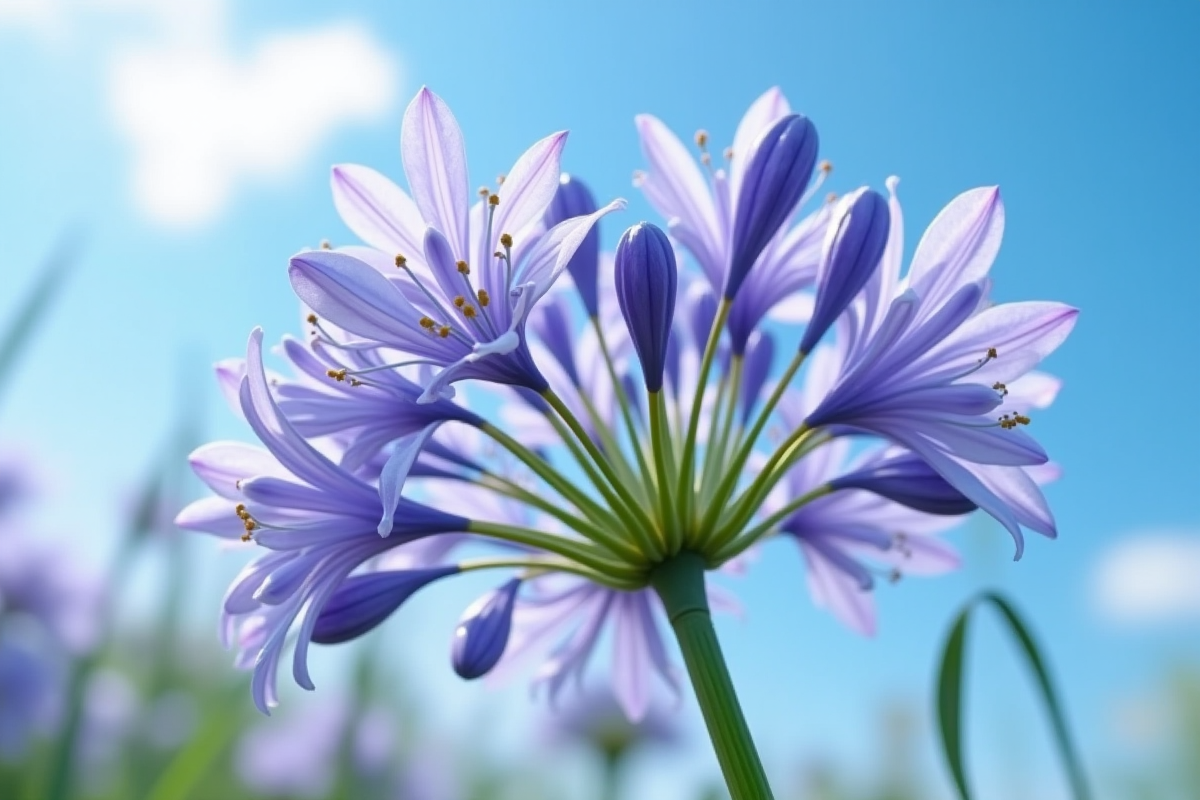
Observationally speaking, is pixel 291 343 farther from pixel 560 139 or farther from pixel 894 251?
pixel 894 251

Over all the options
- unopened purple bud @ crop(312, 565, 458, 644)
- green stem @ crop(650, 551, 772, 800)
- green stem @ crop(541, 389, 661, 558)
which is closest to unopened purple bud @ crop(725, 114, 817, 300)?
green stem @ crop(541, 389, 661, 558)

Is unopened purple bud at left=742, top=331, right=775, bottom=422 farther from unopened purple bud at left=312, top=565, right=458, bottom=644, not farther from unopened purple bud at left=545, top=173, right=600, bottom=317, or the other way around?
unopened purple bud at left=312, top=565, right=458, bottom=644

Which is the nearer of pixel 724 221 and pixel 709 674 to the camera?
pixel 709 674

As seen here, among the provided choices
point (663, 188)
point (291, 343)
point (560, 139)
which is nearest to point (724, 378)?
point (663, 188)

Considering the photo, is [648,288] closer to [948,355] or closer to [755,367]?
[948,355]

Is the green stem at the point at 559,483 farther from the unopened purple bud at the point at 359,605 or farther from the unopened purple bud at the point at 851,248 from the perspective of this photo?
the unopened purple bud at the point at 851,248

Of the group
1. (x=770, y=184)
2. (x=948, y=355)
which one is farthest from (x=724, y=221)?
(x=948, y=355)
